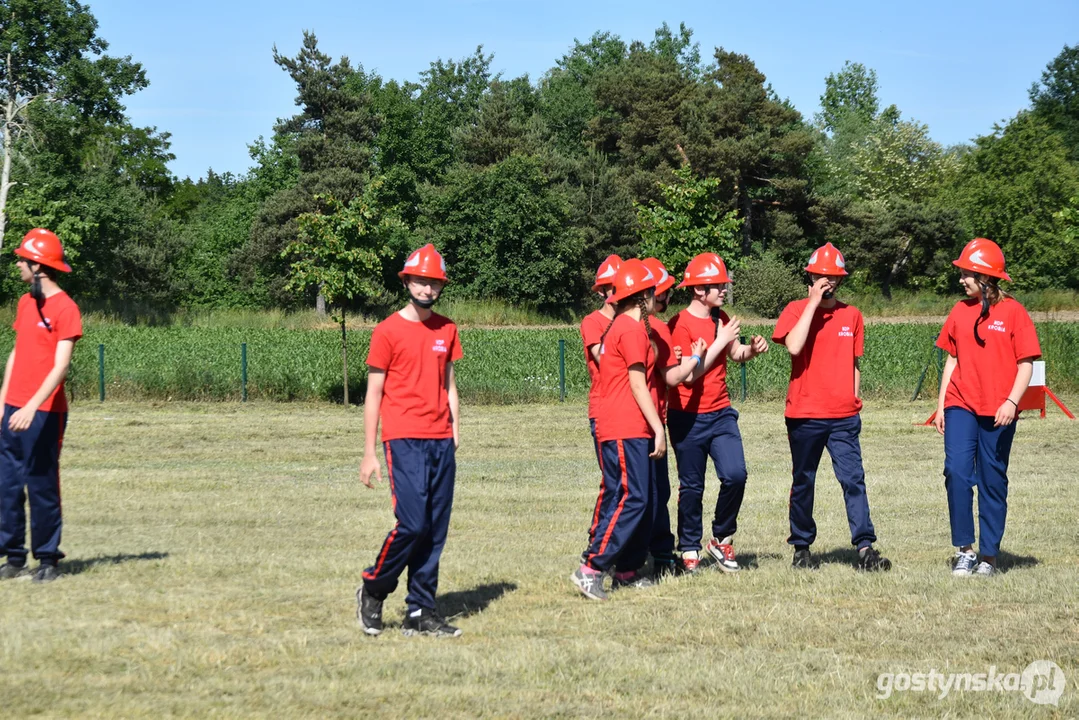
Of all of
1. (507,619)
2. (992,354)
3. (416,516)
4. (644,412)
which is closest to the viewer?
(416,516)

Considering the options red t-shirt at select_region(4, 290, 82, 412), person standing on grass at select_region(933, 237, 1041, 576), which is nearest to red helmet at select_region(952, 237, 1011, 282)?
person standing on grass at select_region(933, 237, 1041, 576)

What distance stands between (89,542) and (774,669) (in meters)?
6.11

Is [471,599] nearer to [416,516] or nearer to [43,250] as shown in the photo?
[416,516]

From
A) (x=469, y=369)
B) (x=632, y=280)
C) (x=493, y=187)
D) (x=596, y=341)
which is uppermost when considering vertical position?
(x=493, y=187)

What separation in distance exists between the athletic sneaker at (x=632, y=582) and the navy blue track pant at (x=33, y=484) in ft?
11.7

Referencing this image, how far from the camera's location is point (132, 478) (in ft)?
48.2

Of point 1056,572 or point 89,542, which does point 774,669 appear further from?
point 89,542

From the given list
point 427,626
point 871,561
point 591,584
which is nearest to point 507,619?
point 427,626

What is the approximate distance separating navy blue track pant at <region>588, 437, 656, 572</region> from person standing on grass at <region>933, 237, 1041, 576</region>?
2083 mm

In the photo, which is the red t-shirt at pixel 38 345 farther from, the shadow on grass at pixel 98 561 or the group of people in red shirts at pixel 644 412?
the shadow on grass at pixel 98 561

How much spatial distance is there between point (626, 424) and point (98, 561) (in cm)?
396

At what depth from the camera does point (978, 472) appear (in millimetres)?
8547

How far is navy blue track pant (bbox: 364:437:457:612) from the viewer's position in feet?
22.1

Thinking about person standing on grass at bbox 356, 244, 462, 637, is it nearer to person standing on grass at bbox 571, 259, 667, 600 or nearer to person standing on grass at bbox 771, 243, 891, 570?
person standing on grass at bbox 571, 259, 667, 600
